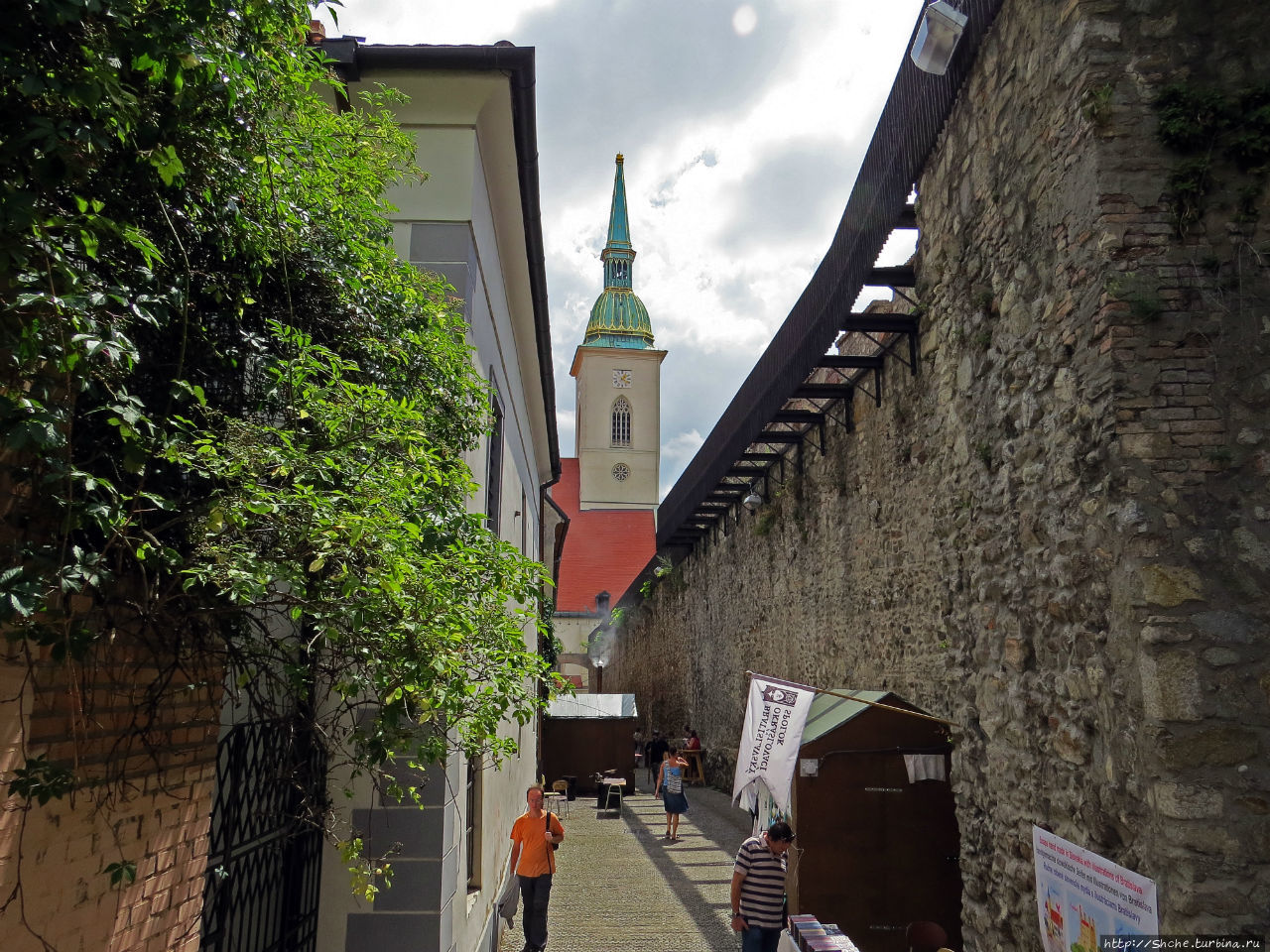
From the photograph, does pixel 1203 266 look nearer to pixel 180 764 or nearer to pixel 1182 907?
pixel 1182 907

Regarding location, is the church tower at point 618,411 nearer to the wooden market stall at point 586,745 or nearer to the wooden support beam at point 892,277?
the wooden market stall at point 586,745

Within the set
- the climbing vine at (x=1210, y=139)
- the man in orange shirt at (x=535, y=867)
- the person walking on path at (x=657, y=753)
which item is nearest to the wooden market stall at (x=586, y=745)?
the person walking on path at (x=657, y=753)

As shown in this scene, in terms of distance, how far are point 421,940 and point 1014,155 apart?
529 cm

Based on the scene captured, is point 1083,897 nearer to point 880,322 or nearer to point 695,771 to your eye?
point 880,322

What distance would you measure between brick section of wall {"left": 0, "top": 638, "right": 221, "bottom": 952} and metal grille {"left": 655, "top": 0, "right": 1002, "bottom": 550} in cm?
565

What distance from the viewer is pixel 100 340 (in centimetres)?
204

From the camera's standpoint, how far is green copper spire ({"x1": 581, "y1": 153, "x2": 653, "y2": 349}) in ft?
174

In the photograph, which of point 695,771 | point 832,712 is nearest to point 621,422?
point 695,771

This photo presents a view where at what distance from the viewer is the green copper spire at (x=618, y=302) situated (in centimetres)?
5309

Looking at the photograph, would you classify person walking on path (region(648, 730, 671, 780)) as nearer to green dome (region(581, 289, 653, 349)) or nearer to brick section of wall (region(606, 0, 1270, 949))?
brick section of wall (region(606, 0, 1270, 949))

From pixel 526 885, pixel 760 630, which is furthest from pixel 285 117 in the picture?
pixel 760 630

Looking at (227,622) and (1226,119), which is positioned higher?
(1226,119)

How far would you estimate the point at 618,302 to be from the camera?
54750 millimetres

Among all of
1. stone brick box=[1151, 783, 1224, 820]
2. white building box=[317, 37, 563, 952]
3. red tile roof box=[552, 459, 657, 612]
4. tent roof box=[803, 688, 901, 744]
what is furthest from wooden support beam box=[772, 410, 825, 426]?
red tile roof box=[552, 459, 657, 612]
